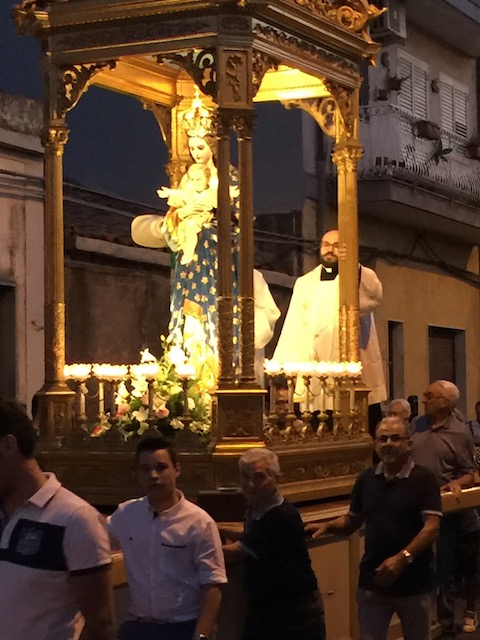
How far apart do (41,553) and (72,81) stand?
17.8 feet

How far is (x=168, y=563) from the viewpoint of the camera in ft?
18.5

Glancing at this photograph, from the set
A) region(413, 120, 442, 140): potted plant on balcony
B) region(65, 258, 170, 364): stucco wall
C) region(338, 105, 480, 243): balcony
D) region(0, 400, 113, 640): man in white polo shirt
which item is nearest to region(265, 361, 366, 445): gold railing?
region(65, 258, 170, 364): stucco wall

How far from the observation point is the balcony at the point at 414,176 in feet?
61.0

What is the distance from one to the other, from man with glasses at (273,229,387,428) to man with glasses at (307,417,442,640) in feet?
10.0

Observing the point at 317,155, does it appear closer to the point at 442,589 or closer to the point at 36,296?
the point at 36,296

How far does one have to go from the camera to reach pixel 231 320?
27.9ft

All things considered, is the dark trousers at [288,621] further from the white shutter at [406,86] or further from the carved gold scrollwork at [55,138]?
the white shutter at [406,86]

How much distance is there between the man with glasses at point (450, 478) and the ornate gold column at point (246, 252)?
145cm

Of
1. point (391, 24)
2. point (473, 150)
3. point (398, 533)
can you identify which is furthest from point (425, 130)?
point (398, 533)

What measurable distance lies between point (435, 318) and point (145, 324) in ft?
24.9

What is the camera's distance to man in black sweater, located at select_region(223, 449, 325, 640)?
6.12 metres

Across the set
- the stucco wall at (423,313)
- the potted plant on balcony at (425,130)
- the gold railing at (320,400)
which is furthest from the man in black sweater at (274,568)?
the potted plant on balcony at (425,130)

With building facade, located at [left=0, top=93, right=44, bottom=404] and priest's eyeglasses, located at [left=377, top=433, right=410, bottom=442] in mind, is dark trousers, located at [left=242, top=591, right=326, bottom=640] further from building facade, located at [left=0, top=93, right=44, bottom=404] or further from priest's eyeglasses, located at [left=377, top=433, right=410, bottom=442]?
building facade, located at [left=0, top=93, right=44, bottom=404]

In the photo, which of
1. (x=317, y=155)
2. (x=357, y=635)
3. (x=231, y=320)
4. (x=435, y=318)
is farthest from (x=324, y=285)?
(x=435, y=318)
